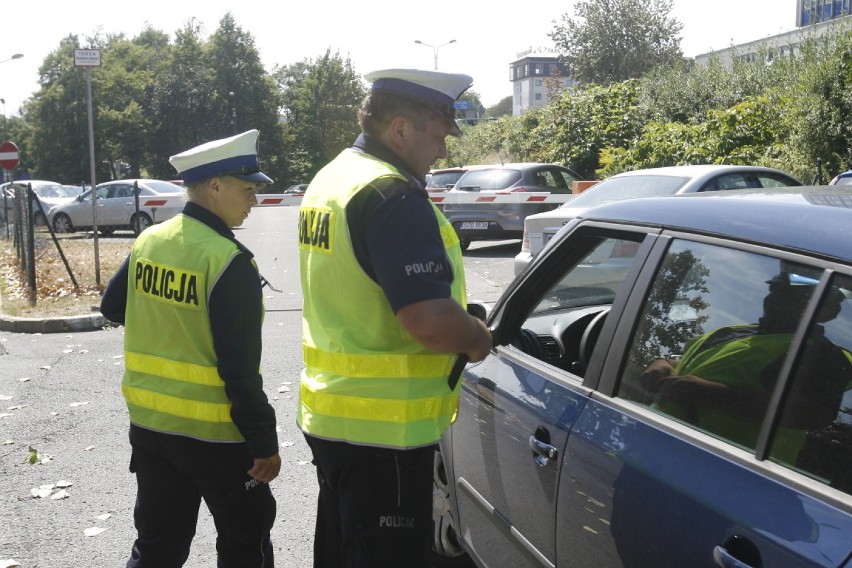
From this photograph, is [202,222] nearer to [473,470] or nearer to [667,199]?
[473,470]

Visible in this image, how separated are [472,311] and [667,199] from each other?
0.71 meters

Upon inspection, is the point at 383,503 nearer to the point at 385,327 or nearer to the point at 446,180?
the point at 385,327

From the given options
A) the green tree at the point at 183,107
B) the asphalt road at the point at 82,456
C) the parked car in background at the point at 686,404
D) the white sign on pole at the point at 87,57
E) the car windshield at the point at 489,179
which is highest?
the green tree at the point at 183,107

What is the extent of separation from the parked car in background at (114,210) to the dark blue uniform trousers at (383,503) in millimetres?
22135

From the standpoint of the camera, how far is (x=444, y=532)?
3.66m

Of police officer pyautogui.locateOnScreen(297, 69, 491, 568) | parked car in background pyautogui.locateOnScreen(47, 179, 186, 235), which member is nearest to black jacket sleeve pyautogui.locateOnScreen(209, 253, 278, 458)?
police officer pyautogui.locateOnScreen(297, 69, 491, 568)

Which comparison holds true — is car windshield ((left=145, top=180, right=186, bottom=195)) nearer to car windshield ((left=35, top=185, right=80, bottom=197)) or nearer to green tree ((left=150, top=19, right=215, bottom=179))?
car windshield ((left=35, top=185, right=80, bottom=197))

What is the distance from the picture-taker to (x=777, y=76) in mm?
17672

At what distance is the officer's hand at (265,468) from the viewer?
114 inches

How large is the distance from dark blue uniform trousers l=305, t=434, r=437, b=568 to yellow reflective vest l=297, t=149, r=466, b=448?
54 millimetres

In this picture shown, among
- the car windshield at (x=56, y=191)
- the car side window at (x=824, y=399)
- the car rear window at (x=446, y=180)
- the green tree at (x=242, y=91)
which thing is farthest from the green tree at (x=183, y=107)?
the car side window at (x=824, y=399)

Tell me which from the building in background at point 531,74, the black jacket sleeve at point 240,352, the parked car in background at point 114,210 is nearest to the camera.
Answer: the black jacket sleeve at point 240,352

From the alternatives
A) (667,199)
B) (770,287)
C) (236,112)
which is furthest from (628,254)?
(236,112)

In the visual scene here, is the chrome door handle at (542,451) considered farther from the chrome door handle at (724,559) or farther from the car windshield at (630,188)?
the car windshield at (630,188)
